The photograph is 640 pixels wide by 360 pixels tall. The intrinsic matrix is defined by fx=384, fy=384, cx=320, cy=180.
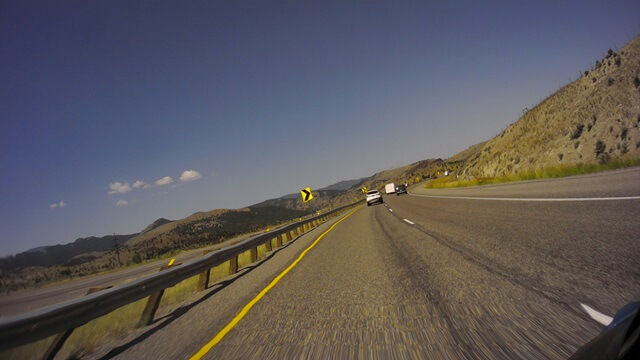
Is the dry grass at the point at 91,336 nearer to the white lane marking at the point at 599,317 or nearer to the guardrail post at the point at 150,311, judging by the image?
the guardrail post at the point at 150,311

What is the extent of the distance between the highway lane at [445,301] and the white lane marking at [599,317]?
68mm

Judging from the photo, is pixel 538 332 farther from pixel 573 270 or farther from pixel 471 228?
pixel 471 228

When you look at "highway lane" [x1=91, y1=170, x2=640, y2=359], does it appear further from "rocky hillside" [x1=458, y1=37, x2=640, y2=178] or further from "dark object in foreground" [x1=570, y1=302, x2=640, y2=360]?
"rocky hillside" [x1=458, y1=37, x2=640, y2=178]

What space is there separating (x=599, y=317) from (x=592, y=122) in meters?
24.4

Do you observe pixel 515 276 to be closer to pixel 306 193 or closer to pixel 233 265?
pixel 233 265

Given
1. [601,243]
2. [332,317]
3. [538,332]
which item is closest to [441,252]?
[601,243]

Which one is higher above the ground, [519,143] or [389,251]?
[519,143]

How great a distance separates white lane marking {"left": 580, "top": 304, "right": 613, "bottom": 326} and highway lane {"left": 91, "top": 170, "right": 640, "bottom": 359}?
0.07m

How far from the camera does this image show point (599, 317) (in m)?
3.45

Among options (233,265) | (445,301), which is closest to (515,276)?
(445,301)

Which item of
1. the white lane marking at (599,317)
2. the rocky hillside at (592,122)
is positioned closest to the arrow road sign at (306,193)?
the rocky hillside at (592,122)

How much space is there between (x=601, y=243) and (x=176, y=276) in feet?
25.7

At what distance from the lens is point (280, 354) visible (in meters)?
3.98

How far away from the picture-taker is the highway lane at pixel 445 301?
3.62 meters
